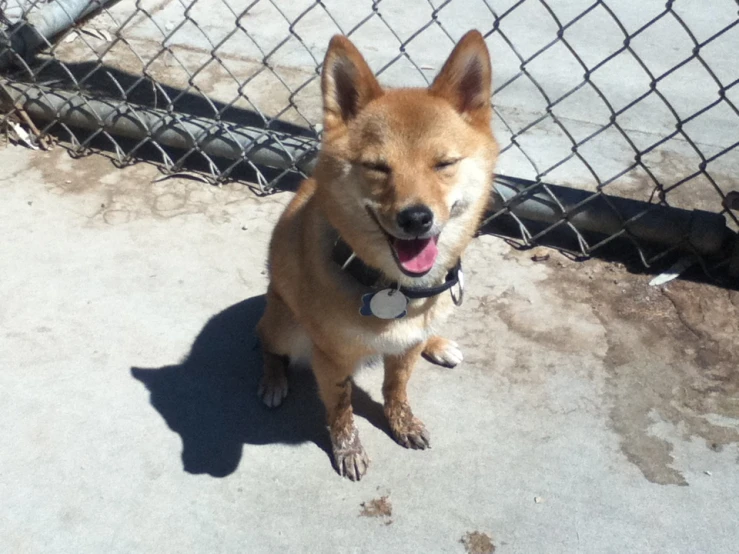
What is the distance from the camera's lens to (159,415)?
264cm

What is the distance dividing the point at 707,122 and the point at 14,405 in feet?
12.1

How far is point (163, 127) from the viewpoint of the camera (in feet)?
12.4

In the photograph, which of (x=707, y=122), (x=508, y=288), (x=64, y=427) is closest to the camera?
(x=64, y=427)

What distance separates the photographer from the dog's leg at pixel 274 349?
106 inches

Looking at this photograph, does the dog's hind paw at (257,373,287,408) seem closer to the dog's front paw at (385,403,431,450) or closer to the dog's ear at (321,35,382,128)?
the dog's front paw at (385,403,431,450)

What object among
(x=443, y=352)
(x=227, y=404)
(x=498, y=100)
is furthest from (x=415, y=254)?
(x=498, y=100)

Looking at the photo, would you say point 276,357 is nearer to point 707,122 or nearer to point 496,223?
point 496,223

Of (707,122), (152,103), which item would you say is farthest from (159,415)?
(707,122)

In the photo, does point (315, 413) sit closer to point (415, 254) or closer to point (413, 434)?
point (413, 434)

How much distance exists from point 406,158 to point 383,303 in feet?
1.47

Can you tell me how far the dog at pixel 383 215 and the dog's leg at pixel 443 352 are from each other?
0.32 metres

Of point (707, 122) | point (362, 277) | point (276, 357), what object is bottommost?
point (276, 357)

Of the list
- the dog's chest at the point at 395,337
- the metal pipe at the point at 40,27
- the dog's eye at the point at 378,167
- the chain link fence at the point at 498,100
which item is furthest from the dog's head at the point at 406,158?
the metal pipe at the point at 40,27

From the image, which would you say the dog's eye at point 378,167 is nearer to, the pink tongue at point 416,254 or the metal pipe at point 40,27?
the pink tongue at point 416,254
